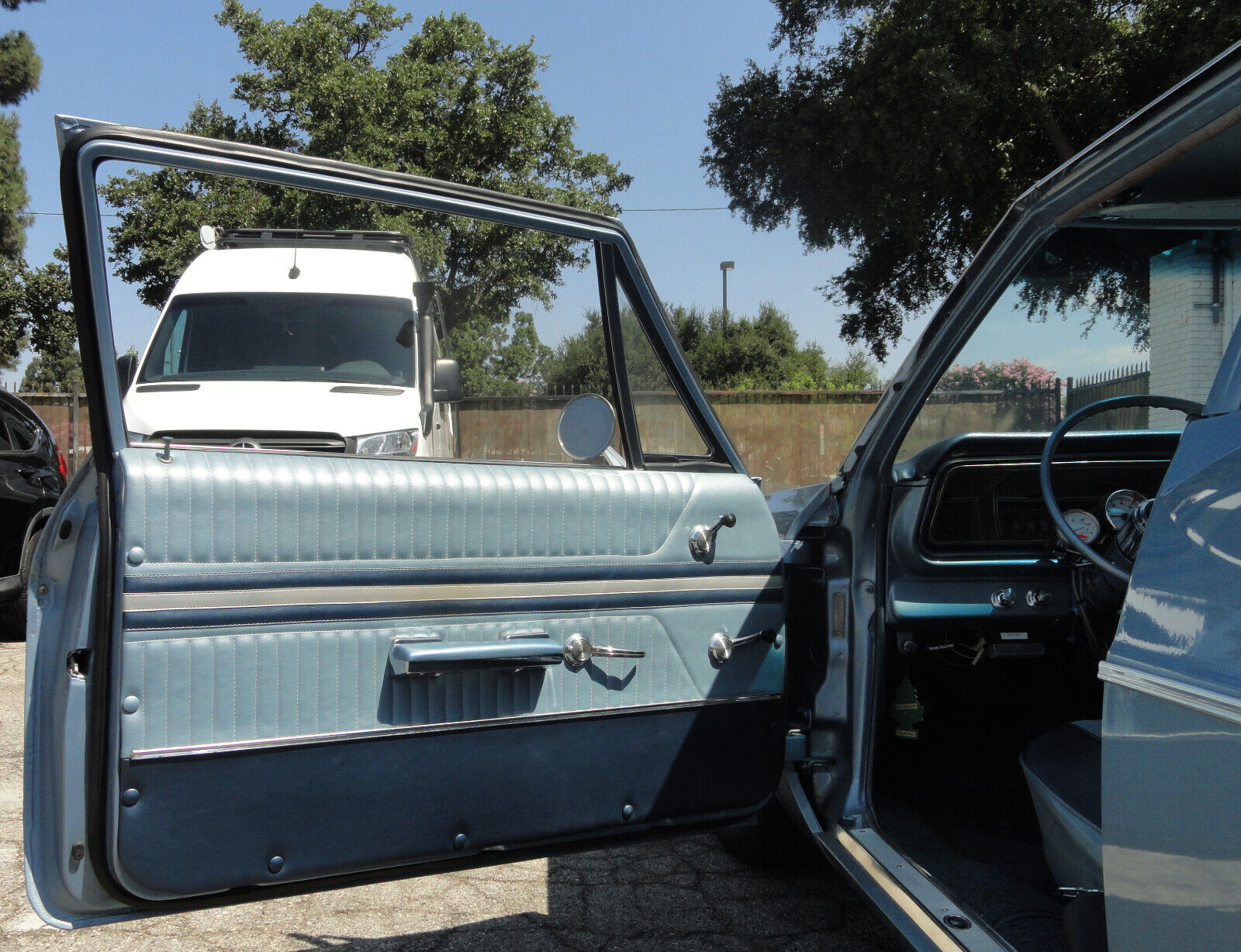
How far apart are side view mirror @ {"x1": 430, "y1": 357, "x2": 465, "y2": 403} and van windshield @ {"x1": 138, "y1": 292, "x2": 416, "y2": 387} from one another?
0.82ft

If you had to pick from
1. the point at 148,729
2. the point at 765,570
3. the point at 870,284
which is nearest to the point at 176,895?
the point at 148,729

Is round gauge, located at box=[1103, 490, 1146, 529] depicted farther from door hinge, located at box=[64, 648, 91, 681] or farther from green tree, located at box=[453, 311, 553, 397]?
door hinge, located at box=[64, 648, 91, 681]

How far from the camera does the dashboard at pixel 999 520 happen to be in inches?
105

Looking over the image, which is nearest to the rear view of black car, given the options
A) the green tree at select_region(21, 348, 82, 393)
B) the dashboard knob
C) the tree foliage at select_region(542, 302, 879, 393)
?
the green tree at select_region(21, 348, 82, 393)

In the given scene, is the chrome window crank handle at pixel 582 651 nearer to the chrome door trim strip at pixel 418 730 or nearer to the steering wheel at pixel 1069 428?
the chrome door trim strip at pixel 418 730

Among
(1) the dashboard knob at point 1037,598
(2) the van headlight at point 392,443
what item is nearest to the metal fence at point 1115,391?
(1) the dashboard knob at point 1037,598

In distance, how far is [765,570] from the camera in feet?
7.30

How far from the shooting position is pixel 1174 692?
127 centimetres

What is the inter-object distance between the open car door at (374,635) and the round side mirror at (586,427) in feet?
0.05

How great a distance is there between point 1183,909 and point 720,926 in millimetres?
1793

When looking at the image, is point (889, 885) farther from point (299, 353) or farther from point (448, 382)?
point (299, 353)

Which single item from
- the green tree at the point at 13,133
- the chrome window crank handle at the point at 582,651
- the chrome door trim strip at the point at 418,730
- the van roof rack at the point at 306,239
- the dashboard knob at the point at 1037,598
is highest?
the green tree at the point at 13,133

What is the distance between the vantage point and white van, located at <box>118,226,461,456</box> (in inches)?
89.0

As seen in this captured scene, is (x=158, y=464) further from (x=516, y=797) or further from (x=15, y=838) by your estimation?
(x=15, y=838)
